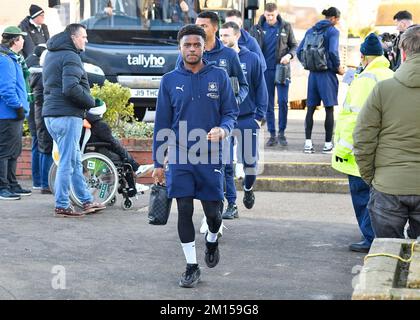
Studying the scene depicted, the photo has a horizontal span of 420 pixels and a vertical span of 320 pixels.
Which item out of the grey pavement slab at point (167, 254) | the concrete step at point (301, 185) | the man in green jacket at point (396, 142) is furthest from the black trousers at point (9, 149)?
the man in green jacket at point (396, 142)

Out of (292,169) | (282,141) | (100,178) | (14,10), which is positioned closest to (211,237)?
(100,178)

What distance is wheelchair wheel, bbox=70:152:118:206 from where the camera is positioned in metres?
11.7

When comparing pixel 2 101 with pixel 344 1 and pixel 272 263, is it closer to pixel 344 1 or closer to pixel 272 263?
pixel 272 263

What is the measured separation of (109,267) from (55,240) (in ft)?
4.35

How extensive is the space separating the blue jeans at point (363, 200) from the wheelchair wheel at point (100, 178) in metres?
3.19

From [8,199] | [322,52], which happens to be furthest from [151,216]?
[322,52]

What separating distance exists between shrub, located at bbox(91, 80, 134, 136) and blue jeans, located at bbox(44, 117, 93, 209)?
2.24 metres

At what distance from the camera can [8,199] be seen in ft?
40.4

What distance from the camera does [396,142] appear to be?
7.30 m

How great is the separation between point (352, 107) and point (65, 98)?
3.34 meters

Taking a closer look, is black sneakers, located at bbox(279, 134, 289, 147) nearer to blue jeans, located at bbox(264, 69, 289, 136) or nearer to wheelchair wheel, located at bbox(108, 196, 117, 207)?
blue jeans, located at bbox(264, 69, 289, 136)

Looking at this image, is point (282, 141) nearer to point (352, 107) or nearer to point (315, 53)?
point (315, 53)

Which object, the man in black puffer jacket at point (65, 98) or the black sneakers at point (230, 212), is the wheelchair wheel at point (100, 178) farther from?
the black sneakers at point (230, 212)

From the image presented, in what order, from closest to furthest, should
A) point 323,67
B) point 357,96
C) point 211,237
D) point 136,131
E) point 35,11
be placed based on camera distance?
point 211,237 → point 357,96 → point 136,131 → point 323,67 → point 35,11
